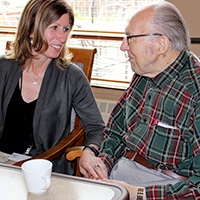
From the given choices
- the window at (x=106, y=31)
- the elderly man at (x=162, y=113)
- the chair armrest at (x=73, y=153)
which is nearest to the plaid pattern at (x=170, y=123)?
the elderly man at (x=162, y=113)

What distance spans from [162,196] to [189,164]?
20 cm

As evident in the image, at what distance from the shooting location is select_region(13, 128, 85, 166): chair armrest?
150 cm

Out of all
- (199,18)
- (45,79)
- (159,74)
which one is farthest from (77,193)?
(199,18)

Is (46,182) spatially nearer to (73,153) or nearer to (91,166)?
(91,166)

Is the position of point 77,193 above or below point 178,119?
below

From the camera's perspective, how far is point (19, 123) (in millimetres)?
1704

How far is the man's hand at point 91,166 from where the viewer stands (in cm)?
137

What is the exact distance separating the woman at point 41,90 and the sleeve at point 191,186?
0.56 metres

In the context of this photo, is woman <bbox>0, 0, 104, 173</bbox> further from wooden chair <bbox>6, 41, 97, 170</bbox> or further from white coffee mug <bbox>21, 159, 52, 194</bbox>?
white coffee mug <bbox>21, 159, 52, 194</bbox>

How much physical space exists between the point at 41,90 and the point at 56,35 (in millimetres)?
345

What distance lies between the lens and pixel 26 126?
67.0 inches

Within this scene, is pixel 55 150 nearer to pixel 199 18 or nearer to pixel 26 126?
pixel 26 126

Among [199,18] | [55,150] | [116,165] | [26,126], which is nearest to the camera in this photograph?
[116,165]

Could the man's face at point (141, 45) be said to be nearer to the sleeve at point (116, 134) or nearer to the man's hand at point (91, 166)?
the sleeve at point (116, 134)
